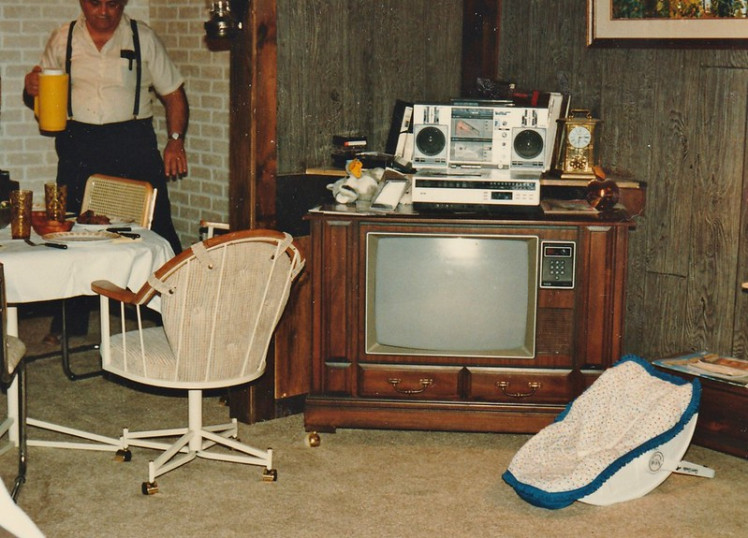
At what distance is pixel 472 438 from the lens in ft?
13.6

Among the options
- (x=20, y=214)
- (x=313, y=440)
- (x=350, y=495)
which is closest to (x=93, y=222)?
(x=20, y=214)

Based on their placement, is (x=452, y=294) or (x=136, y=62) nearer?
(x=452, y=294)

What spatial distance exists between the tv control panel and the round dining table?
134cm

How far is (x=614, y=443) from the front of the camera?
361 cm

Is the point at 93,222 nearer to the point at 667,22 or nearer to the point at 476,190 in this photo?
the point at 476,190

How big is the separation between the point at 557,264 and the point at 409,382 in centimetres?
69

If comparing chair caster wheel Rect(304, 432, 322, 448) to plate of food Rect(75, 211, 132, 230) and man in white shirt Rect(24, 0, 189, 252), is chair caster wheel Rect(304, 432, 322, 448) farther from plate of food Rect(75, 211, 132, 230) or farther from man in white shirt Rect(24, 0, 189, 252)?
man in white shirt Rect(24, 0, 189, 252)

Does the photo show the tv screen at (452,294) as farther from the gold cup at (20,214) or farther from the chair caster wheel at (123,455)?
the gold cup at (20,214)

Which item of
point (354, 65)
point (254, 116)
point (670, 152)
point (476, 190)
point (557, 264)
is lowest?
point (557, 264)

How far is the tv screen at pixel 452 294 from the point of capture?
4.00 m

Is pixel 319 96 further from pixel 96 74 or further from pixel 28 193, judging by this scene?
pixel 96 74

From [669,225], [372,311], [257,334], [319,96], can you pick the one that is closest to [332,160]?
[319,96]

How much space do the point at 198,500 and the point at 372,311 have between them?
0.96m

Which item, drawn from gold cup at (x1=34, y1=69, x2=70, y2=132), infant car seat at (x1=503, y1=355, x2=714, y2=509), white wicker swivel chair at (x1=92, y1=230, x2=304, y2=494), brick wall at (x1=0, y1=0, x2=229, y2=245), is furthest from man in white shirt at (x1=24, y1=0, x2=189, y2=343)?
infant car seat at (x1=503, y1=355, x2=714, y2=509)
